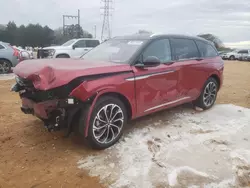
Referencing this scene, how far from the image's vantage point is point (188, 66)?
538cm

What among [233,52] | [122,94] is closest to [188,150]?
[122,94]

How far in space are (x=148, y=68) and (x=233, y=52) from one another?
3548 cm

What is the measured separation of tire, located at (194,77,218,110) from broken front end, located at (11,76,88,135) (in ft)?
10.8

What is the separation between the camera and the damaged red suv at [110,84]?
356 centimetres

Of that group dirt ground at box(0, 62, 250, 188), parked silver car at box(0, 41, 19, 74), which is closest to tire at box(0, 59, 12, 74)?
parked silver car at box(0, 41, 19, 74)

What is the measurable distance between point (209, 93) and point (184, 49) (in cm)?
141

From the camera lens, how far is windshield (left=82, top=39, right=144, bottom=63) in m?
4.54

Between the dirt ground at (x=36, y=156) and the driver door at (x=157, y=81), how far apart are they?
647mm

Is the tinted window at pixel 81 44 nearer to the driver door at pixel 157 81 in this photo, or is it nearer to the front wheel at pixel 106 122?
the driver door at pixel 157 81

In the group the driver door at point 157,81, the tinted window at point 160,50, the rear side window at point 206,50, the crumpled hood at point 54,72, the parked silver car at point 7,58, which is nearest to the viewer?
the crumpled hood at point 54,72

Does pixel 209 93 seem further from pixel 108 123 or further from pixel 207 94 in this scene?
pixel 108 123

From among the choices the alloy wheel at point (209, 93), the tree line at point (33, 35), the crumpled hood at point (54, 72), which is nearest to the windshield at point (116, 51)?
the crumpled hood at point (54, 72)

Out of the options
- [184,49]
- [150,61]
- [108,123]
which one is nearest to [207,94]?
[184,49]

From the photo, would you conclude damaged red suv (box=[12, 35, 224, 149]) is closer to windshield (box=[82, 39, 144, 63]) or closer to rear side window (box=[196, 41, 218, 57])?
windshield (box=[82, 39, 144, 63])
